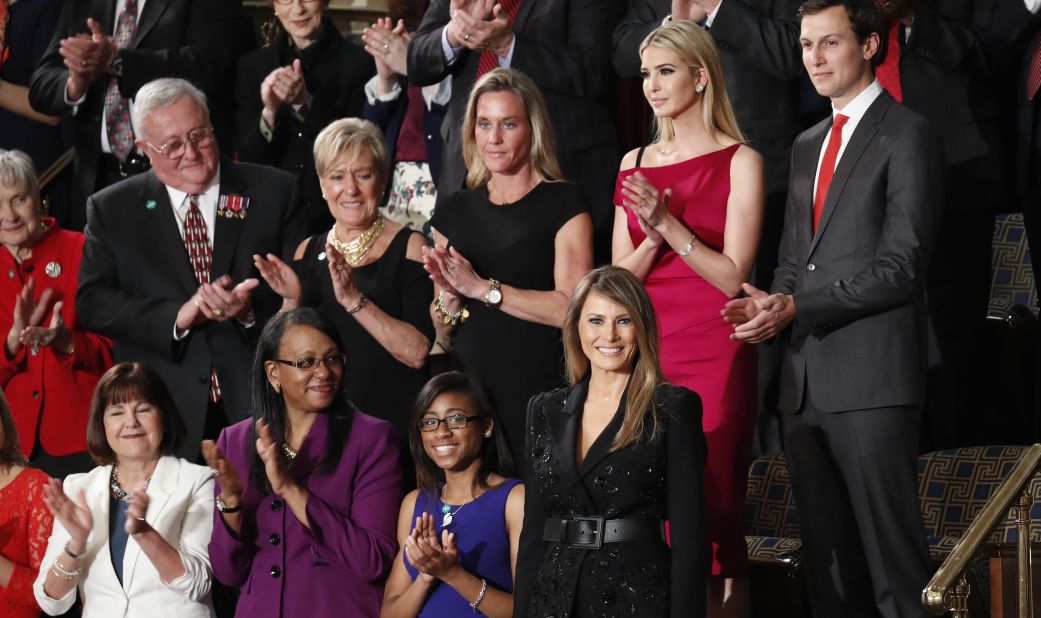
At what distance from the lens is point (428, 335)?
16.1ft

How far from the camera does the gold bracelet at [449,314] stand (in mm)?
4719

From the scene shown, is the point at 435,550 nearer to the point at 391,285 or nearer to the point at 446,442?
the point at 446,442

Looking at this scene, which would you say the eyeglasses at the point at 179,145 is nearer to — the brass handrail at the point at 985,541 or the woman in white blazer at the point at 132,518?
the woman in white blazer at the point at 132,518

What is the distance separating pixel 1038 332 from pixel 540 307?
182 centimetres

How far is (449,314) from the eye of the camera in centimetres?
473

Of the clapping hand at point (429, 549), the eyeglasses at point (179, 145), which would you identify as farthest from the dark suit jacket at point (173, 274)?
the clapping hand at point (429, 549)

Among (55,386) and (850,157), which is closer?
(850,157)

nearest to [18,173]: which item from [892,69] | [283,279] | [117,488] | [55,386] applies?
[55,386]

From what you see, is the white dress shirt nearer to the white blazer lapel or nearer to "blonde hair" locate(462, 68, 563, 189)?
"blonde hair" locate(462, 68, 563, 189)

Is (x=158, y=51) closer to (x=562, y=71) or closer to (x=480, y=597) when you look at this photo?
(x=562, y=71)

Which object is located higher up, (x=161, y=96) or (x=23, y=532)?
(x=161, y=96)

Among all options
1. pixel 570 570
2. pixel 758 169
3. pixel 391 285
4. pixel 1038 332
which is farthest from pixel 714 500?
pixel 1038 332

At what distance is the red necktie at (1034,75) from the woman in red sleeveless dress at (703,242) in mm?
1146

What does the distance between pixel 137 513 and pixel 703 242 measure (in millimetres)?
1725
